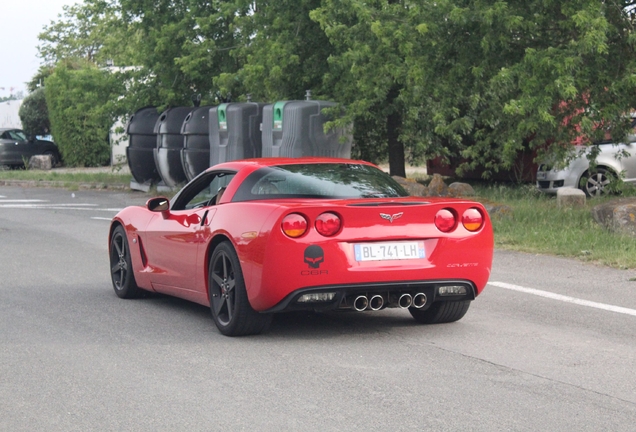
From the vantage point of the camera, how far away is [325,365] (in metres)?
6.32

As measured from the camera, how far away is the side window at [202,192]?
8133mm

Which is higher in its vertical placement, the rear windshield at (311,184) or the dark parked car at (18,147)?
the rear windshield at (311,184)

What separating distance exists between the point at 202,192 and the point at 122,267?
126 cm

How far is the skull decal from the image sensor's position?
6766mm

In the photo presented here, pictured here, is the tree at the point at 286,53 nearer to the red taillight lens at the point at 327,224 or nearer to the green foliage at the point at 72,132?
the green foliage at the point at 72,132

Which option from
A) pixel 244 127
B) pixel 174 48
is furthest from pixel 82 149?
pixel 244 127

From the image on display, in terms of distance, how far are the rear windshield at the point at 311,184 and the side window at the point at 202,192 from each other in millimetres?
484

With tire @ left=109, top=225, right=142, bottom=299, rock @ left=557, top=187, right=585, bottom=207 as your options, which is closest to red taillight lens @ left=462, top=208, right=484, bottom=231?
tire @ left=109, top=225, right=142, bottom=299

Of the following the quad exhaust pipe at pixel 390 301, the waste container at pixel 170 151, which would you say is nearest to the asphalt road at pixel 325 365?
the quad exhaust pipe at pixel 390 301

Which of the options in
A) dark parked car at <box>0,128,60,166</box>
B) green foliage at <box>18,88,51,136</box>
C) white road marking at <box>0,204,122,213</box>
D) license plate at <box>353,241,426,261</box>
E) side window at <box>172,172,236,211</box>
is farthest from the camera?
green foliage at <box>18,88,51,136</box>

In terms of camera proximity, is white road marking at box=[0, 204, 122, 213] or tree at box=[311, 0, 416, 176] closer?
tree at box=[311, 0, 416, 176]

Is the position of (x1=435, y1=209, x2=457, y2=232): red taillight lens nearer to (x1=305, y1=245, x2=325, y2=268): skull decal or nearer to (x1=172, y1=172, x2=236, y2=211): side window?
(x1=305, y1=245, x2=325, y2=268): skull decal

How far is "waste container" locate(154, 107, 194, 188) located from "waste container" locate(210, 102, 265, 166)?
1.83 m

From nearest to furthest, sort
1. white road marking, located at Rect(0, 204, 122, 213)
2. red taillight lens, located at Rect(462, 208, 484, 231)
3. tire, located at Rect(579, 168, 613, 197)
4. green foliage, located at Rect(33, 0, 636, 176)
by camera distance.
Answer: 1. red taillight lens, located at Rect(462, 208, 484, 231)
2. green foliage, located at Rect(33, 0, 636, 176)
3. tire, located at Rect(579, 168, 613, 197)
4. white road marking, located at Rect(0, 204, 122, 213)
